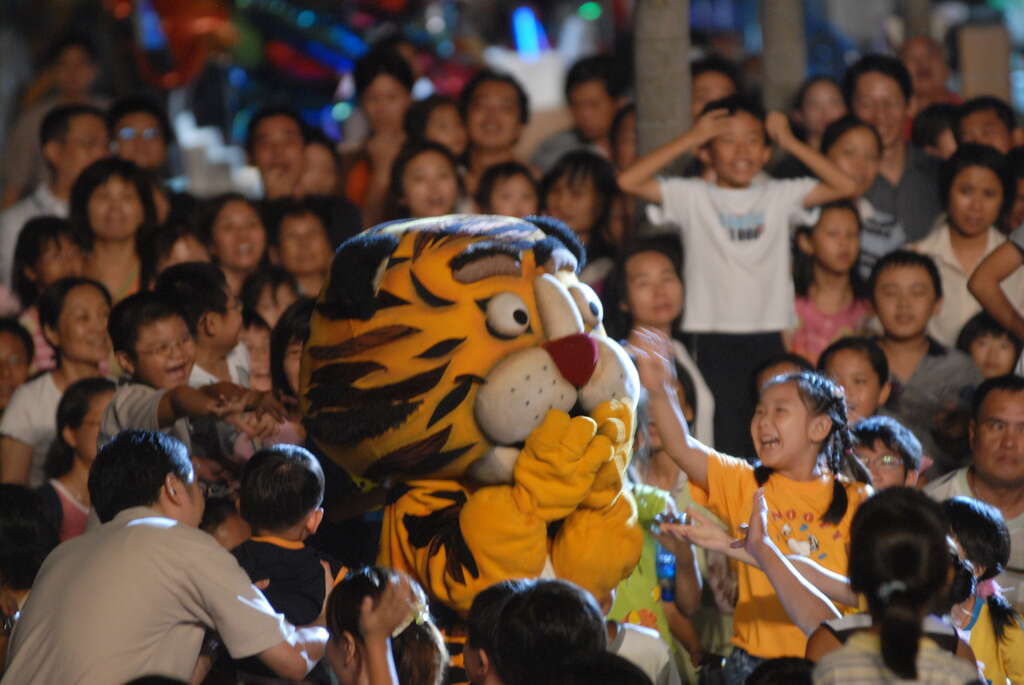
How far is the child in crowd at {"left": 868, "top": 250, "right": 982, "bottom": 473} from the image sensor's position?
254 inches

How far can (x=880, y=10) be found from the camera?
1614 centimetres

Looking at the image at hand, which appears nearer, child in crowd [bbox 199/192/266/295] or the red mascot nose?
the red mascot nose

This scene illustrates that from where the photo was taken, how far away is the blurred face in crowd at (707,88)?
27.1 feet

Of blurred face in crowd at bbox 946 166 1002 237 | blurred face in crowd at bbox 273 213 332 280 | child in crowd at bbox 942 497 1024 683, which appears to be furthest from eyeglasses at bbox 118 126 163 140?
child in crowd at bbox 942 497 1024 683

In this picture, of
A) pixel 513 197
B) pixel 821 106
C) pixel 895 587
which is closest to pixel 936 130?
pixel 821 106

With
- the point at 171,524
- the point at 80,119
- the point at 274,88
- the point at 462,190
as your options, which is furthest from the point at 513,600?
the point at 274,88

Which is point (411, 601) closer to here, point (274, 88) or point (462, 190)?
point (462, 190)

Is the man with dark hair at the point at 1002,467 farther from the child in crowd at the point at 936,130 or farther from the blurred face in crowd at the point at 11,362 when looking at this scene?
the blurred face in crowd at the point at 11,362

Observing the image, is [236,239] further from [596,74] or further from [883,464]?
[883,464]

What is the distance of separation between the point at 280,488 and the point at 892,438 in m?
2.14

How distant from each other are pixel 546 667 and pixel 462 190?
14.4 feet

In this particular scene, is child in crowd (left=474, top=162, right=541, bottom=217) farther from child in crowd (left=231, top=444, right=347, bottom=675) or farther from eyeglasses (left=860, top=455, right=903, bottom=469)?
child in crowd (left=231, top=444, right=347, bottom=675)

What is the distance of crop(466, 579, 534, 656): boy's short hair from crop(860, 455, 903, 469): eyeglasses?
179 cm

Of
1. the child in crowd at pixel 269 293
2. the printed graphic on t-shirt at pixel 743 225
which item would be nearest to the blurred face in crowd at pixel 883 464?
the printed graphic on t-shirt at pixel 743 225
